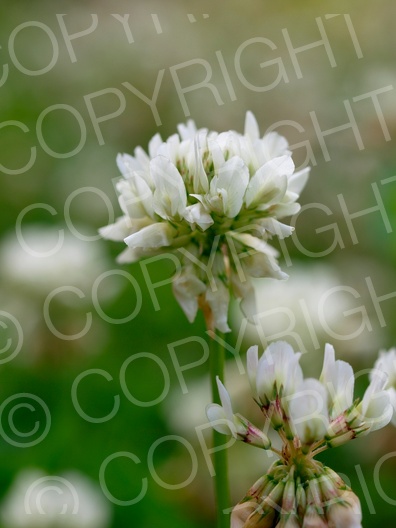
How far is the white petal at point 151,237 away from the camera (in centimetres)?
79

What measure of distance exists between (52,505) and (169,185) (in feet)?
2.24

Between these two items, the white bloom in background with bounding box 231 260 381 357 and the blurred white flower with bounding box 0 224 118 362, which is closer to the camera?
the white bloom in background with bounding box 231 260 381 357

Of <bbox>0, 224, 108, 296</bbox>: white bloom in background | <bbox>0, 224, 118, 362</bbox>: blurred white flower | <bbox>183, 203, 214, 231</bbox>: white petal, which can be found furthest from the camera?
<bbox>0, 224, 108, 296</bbox>: white bloom in background

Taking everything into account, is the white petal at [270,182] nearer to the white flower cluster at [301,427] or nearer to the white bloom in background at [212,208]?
the white bloom in background at [212,208]

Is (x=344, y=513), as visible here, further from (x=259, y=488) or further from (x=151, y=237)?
(x=151, y=237)

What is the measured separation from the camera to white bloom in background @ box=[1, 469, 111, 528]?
126 cm

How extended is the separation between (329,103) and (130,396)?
140cm

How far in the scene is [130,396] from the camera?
5.65 feet

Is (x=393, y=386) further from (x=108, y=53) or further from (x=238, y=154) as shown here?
(x=108, y=53)

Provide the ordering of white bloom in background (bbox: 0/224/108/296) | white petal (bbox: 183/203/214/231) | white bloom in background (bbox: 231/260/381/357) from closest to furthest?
1. white petal (bbox: 183/203/214/231)
2. white bloom in background (bbox: 231/260/381/357)
3. white bloom in background (bbox: 0/224/108/296)

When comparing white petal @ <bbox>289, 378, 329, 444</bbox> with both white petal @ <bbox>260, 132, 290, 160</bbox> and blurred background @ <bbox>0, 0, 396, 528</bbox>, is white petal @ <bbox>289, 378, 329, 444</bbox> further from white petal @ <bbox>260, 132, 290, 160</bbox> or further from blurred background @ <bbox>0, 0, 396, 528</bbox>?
blurred background @ <bbox>0, 0, 396, 528</bbox>

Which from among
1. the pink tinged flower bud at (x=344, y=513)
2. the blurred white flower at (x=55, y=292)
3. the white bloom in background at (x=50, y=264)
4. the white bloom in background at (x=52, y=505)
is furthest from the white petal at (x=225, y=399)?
the white bloom in background at (x=50, y=264)

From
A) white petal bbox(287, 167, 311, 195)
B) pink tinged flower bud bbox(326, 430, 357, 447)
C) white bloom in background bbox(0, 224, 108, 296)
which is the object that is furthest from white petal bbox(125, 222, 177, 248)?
white bloom in background bbox(0, 224, 108, 296)

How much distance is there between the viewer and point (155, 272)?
203cm
